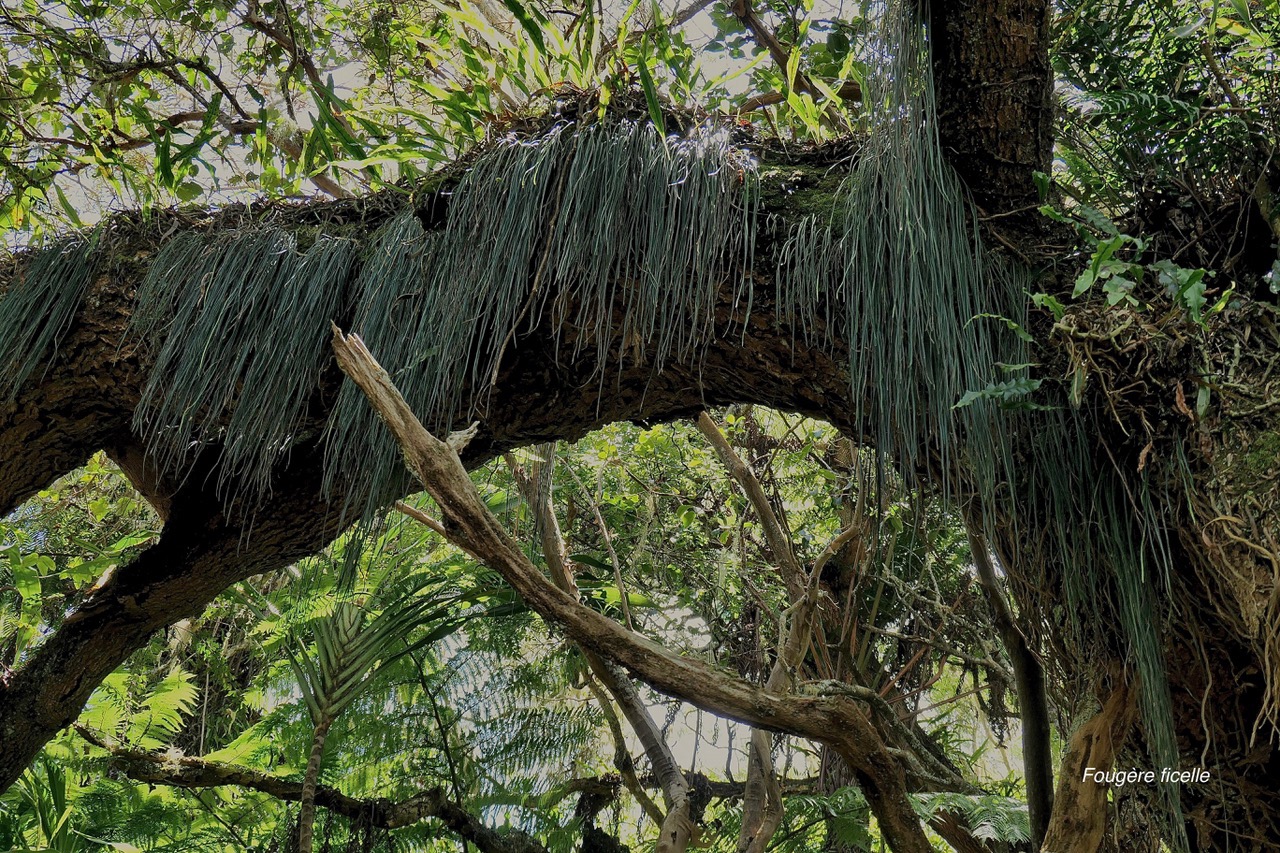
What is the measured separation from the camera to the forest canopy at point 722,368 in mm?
1185

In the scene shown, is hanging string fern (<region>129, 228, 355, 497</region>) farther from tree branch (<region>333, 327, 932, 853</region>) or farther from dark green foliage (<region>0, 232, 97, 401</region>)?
tree branch (<region>333, 327, 932, 853</region>)

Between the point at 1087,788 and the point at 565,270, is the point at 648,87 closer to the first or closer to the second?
the point at 565,270

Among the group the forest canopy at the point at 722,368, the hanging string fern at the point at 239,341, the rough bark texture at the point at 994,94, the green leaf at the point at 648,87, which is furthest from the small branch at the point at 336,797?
the rough bark texture at the point at 994,94

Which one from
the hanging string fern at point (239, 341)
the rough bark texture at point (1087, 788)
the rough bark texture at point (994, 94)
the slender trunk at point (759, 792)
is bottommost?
the slender trunk at point (759, 792)

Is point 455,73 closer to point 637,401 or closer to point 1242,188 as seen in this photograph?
point 637,401

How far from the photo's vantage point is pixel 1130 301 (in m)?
1.17

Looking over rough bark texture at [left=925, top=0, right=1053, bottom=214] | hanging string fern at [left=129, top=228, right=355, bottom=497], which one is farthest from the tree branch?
rough bark texture at [left=925, top=0, right=1053, bottom=214]

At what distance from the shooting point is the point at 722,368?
5.03 feet

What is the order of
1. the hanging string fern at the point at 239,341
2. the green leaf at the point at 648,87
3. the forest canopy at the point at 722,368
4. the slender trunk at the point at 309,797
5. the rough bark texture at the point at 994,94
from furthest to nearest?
the slender trunk at the point at 309,797, the hanging string fern at the point at 239,341, the green leaf at the point at 648,87, the rough bark texture at the point at 994,94, the forest canopy at the point at 722,368

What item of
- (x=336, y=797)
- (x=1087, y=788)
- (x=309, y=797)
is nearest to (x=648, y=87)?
(x=1087, y=788)

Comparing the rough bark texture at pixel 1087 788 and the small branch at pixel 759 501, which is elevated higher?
the small branch at pixel 759 501

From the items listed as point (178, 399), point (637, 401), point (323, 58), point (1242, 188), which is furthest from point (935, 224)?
point (323, 58)

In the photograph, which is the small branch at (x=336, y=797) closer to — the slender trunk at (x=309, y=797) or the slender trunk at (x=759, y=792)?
the slender trunk at (x=309, y=797)

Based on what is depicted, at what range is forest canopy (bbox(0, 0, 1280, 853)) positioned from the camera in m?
1.18
